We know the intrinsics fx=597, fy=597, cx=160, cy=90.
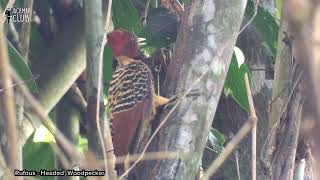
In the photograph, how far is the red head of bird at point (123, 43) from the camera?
2.15 meters

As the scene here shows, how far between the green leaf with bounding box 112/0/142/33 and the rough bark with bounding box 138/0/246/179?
76 centimetres

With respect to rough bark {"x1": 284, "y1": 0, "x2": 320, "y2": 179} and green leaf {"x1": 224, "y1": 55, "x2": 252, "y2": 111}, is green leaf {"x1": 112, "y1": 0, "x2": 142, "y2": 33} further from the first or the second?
rough bark {"x1": 284, "y1": 0, "x2": 320, "y2": 179}

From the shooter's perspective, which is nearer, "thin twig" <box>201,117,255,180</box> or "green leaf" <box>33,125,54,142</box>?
"thin twig" <box>201,117,255,180</box>

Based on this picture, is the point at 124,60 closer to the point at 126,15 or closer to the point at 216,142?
the point at 126,15

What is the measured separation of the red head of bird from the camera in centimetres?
215

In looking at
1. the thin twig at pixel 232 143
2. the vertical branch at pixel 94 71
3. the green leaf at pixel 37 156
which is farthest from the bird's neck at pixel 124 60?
the thin twig at pixel 232 143

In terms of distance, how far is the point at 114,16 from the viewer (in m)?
2.35

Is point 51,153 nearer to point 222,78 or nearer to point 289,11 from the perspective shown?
point 222,78

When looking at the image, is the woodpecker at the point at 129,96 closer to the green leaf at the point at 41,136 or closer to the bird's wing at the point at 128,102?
the bird's wing at the point at 128,102

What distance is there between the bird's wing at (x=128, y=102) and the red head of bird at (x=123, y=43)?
7 centimetres

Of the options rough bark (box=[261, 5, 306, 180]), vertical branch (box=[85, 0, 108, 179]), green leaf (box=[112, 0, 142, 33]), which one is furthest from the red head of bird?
vertical branch (box=[85, 0, 108, 179])

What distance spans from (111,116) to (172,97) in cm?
53

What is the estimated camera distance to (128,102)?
193 cm

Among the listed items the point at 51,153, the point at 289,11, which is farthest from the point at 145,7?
the point at 289,11
